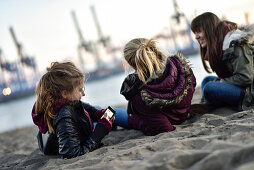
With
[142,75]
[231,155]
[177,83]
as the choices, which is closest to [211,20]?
[177,83]

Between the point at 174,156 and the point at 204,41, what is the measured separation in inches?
57.3

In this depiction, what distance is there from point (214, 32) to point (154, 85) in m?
0.78

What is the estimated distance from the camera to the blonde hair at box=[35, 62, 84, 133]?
191 centimetres

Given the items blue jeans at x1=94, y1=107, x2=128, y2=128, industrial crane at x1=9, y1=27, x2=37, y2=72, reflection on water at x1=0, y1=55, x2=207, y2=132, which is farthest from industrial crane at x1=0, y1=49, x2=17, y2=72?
blue jeans at x1=94, y1=107, x2=128, y2=128

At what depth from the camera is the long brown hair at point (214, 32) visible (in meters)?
2.27

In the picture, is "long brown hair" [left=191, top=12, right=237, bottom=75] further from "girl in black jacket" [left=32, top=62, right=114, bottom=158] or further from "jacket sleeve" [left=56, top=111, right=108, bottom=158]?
"jacket sleeve" [left=56, top=111, right=108, bottom=158]

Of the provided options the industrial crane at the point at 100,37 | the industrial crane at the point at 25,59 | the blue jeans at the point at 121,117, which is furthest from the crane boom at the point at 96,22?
the blue jeans at the point at 121,117

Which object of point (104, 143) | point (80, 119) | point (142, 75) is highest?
point (142, 75)

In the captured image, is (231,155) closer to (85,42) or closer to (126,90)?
(126,90)

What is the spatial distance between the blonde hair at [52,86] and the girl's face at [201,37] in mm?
1163

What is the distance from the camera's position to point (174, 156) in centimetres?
121

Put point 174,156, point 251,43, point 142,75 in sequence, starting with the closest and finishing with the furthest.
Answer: point 174,156 → point 142,75 → point 251,43

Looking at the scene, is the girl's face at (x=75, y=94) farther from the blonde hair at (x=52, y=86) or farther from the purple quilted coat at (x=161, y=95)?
the purple quilted coat at (x=161, y=95)

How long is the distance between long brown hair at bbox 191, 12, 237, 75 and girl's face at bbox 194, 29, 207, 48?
0.10 feet
